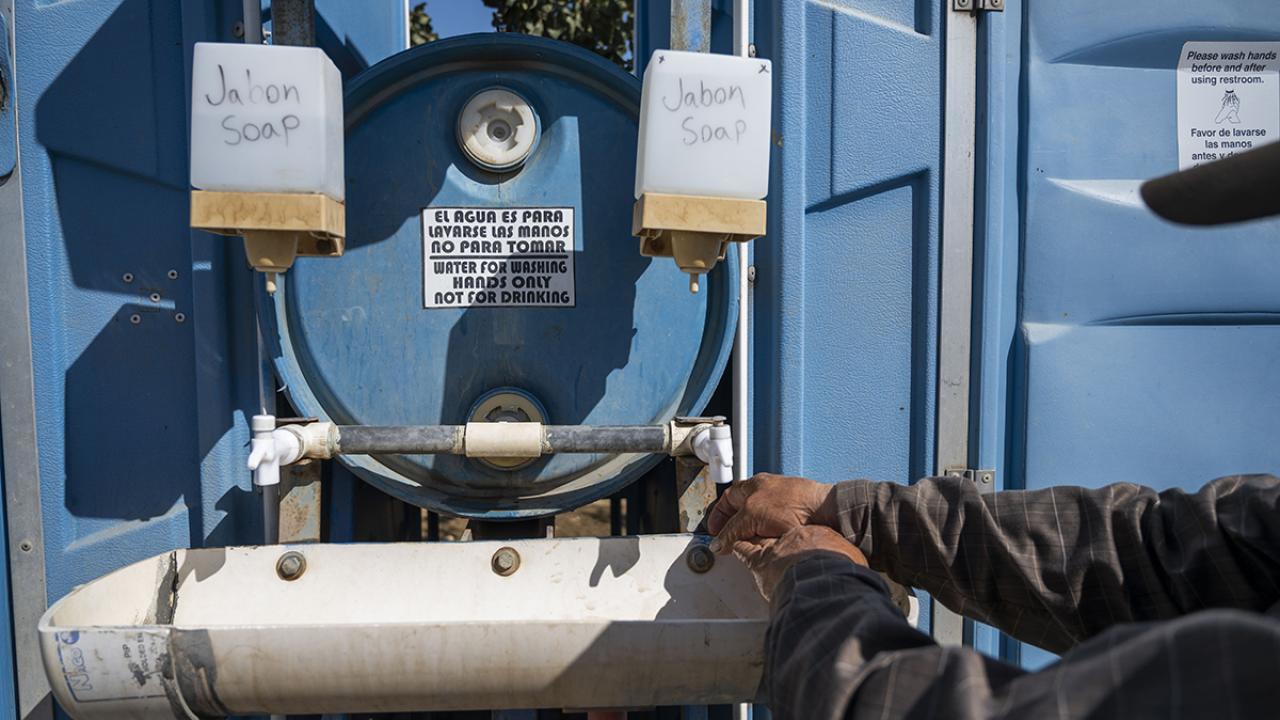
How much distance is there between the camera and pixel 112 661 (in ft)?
3.16

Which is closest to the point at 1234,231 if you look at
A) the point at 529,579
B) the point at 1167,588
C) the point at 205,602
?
the point at 1167,588

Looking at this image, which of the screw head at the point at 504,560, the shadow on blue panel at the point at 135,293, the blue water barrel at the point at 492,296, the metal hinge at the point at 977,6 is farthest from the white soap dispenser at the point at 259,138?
the metal hinge at the point at 977,6

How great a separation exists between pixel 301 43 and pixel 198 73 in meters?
0.21

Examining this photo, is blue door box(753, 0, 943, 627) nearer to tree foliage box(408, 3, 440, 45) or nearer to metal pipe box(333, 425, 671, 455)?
metal pipe box(333, 425, 671, 455)

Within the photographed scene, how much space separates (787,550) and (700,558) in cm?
32

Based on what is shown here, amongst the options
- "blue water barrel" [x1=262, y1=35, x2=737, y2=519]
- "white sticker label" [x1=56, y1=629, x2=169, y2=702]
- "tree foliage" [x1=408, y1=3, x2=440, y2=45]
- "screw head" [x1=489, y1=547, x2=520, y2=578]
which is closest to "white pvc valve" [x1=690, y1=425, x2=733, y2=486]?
"blue water barrel" [x1=262, y1=35, x2=737, y2=519]

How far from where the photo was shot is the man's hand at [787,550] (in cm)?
102

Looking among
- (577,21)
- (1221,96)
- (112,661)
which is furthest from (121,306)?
(577,21)

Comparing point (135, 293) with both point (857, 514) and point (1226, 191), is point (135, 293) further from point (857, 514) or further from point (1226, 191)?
point (1226, 191)

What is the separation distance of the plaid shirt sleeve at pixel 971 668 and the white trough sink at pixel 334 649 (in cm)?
24

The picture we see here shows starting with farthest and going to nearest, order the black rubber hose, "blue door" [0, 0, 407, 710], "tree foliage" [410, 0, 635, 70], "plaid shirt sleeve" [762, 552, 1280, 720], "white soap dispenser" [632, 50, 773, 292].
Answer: "tree foliage" [410, 0, 635, 70] < "blue door" [0, 0, 407, 710] < "white soap dispenser" [632, 50, 773, 292] < the black rubber hose < "plaid shirt sleeve" [762, 552, 1280, 720]

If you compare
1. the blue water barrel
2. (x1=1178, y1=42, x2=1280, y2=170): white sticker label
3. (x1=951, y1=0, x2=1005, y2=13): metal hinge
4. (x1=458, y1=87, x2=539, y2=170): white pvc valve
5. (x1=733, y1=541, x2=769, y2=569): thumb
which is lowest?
(x1=733, y1=541, x2=769, y2=569): thumb

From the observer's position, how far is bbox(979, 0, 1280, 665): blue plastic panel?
1.44m

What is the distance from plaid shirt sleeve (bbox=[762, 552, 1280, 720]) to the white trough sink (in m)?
0.24
